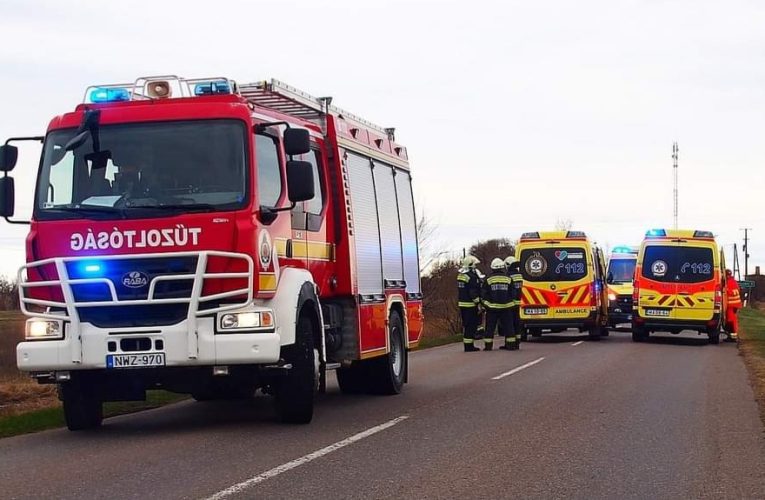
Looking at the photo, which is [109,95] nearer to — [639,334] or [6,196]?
[6,196]

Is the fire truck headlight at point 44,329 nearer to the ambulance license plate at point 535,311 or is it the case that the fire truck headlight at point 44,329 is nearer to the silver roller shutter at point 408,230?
the silver roller shutter at point 408,230

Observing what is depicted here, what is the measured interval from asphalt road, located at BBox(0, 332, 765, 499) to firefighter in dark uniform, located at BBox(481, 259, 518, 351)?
7698mm

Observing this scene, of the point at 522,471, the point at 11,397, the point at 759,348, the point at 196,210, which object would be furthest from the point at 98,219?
the point at 759,348

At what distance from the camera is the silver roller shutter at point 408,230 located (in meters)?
14.4

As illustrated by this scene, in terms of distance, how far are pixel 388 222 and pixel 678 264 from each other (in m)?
14.2

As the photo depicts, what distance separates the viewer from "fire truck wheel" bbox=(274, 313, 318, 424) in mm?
9875

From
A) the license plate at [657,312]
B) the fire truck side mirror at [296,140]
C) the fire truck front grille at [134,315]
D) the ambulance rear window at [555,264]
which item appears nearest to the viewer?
the fire truck front grille at [134,315]

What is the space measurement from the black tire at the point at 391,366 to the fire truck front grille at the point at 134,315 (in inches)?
172

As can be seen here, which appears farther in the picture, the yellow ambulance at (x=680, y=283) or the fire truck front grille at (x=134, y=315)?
the yellow ambulance at (x=680, y=283)

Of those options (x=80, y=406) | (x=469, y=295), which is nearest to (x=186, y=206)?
(x=80, y=406)

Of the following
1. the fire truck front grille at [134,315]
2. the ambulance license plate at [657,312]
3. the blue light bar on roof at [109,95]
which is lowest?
the ambulance license plate at [657,312]

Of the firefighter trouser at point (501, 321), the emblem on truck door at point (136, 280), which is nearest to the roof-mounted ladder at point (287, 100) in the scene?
the emblem on truck door at point (136, 280)

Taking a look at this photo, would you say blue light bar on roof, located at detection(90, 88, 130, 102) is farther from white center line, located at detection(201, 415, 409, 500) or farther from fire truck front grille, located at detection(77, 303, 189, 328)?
white center line, located at detection(201, 415, 409, 500)

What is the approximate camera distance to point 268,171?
992cm
